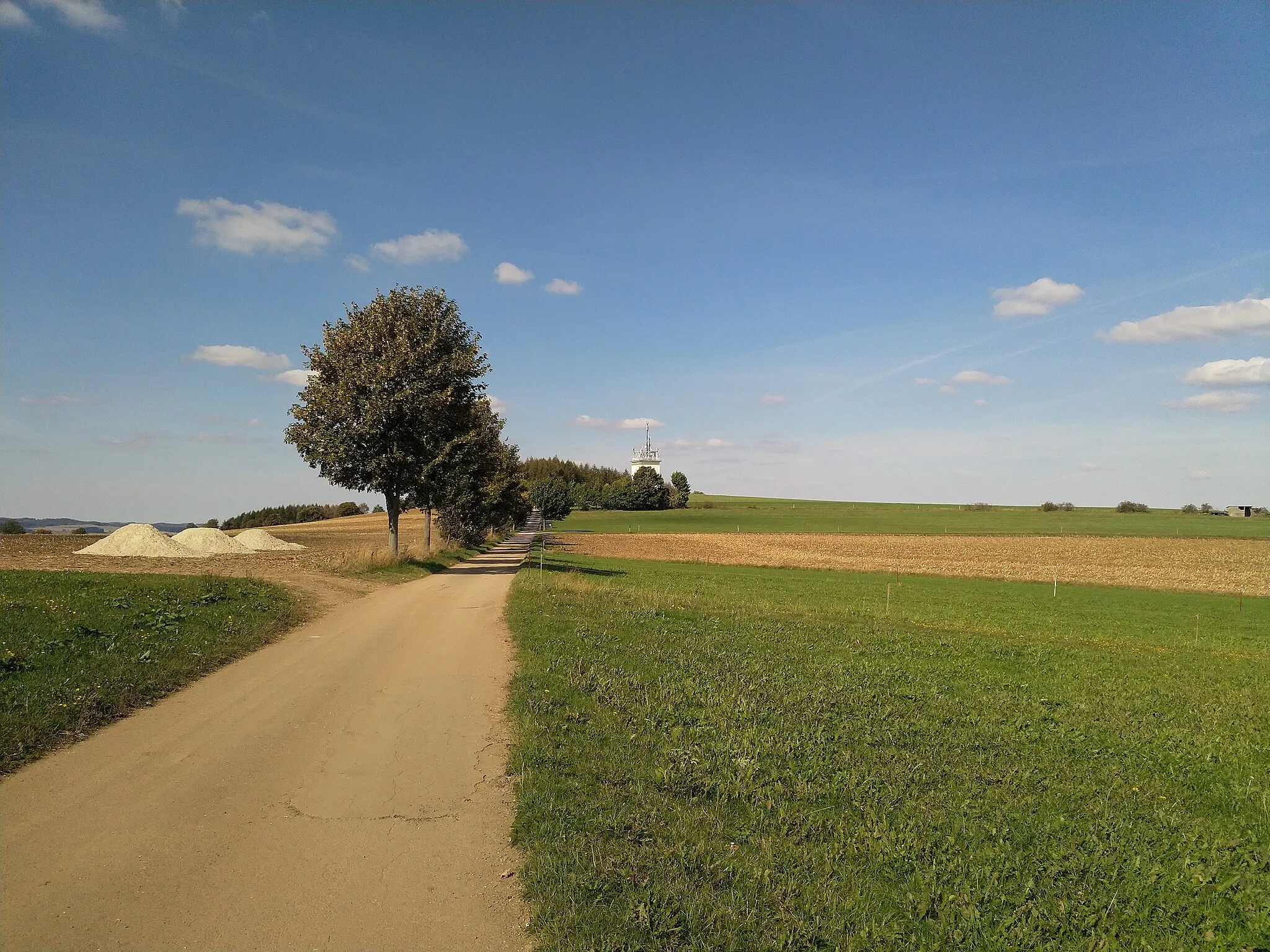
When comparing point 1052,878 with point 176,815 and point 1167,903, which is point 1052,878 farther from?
point 176,815

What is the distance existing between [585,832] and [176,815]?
12.0ft

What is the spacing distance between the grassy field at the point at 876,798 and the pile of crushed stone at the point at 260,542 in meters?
22.6

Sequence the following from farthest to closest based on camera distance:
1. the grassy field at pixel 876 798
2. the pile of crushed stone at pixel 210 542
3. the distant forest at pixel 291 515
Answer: the distant forest at pixel 291 515 → the pile of crushed stone at pixel 210 542 → the grassy field at pixel 876 798

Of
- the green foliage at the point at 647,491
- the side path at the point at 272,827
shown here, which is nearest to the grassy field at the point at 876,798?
the side path at the point at 272,827

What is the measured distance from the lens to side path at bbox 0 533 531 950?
4.66 metres

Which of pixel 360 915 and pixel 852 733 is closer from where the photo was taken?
pixel 360 915

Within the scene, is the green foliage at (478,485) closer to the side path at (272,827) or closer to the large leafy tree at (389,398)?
the large leafy tree at (389,398)

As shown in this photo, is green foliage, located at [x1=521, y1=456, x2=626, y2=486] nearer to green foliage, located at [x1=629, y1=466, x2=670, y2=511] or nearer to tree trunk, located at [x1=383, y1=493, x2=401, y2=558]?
green foliage, located at [x1=629, y1=466, x2=670, y2=511]

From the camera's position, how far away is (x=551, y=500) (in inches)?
4793

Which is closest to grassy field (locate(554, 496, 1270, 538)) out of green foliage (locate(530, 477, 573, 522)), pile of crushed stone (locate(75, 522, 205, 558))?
green foliage (locate(530, 477, 573, 522))

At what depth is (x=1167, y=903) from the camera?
616 centimetres

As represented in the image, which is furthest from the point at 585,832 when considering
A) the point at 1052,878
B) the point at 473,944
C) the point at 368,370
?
the point at 368,370

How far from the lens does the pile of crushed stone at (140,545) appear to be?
27.6m

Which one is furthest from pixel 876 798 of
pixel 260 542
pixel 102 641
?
pixel 260 542
